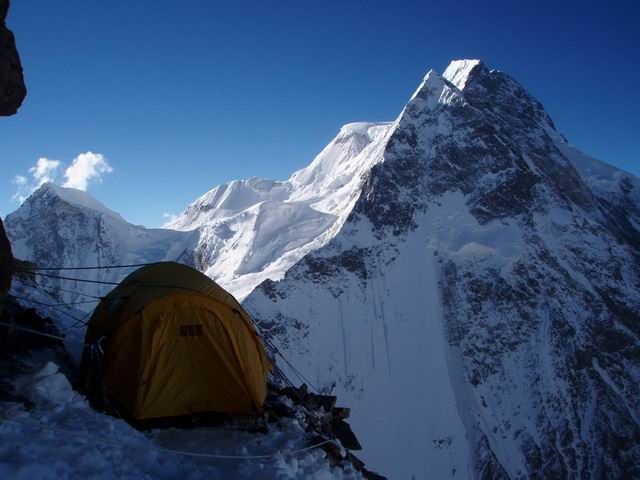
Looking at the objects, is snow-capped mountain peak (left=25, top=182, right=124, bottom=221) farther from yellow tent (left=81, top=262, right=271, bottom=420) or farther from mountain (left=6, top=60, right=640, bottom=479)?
yellow tent (left=81, top=262, right=271, bottom=420)

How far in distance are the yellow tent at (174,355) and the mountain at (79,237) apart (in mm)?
156792

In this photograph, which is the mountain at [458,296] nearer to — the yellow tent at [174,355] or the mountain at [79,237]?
the mountain at [79,237]

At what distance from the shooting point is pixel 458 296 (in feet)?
342

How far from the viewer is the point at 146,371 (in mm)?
9234

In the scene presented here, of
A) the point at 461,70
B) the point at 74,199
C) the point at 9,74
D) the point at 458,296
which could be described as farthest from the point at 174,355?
the point at 74,199

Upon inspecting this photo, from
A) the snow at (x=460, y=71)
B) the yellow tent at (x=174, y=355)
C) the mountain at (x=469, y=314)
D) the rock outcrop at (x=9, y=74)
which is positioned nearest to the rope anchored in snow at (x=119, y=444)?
the yellow tent at (x=174, y=355)

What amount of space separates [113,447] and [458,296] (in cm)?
10320

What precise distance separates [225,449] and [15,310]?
19.8 ft

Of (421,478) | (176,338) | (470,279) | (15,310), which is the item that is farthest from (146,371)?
(470,279)

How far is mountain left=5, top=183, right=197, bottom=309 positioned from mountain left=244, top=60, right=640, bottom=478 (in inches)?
3027

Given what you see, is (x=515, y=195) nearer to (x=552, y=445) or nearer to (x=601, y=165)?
(x=552, y=445)

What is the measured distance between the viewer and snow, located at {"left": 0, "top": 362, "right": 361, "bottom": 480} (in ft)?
18.8

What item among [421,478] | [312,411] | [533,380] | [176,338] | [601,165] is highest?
[601,165]

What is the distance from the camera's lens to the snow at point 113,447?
574cm
